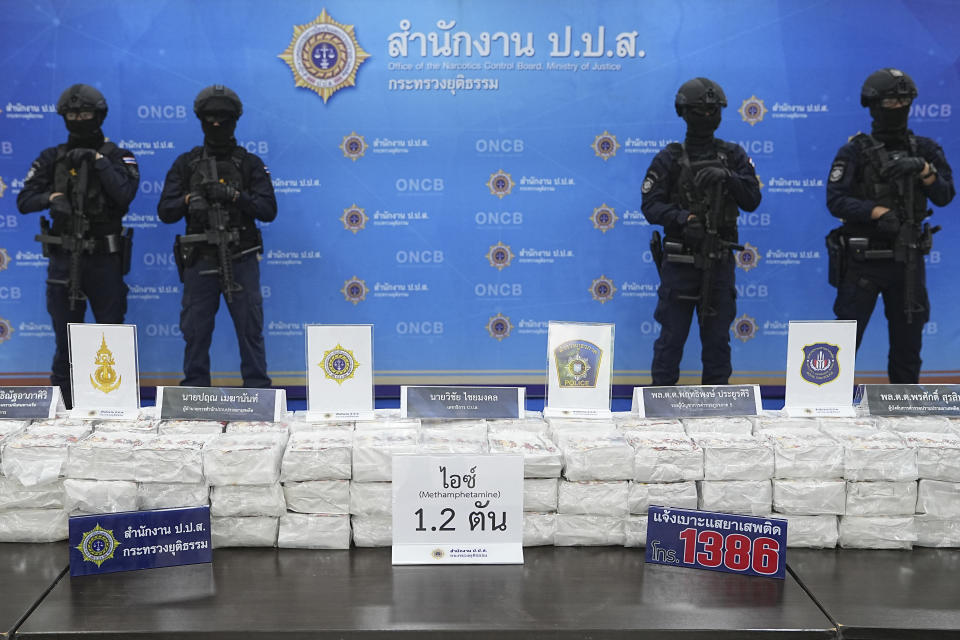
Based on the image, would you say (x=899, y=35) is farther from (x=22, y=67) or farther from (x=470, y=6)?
(x=22, y=67)

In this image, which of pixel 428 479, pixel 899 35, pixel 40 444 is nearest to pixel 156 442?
pixel 40 444

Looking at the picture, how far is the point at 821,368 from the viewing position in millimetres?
2193

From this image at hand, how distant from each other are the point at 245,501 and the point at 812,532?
1.31 metres

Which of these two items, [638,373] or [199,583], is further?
[638,373]

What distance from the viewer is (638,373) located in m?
5.40

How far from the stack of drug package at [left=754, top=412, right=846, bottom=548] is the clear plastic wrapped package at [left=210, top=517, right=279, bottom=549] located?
46.3 inches

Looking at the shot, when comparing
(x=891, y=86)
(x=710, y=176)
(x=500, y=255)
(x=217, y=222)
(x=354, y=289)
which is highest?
(x=891, y=86)

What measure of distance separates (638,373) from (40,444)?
13.5ft

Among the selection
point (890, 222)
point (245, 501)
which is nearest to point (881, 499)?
point (245, 501)

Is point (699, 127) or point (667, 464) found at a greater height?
point (699, 127)

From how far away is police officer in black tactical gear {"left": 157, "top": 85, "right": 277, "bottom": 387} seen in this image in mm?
4125

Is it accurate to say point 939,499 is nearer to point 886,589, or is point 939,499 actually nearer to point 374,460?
point 886,589

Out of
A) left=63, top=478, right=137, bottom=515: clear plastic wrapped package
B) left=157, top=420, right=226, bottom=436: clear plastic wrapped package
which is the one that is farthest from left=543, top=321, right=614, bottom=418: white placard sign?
left=63, top=478, right=137, bottom=515: clear plastic wrapped package

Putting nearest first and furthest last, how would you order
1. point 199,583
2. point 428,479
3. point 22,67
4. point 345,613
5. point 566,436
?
point 345,613, point 199,583, point 428,479, point 566,436, point 22,67
